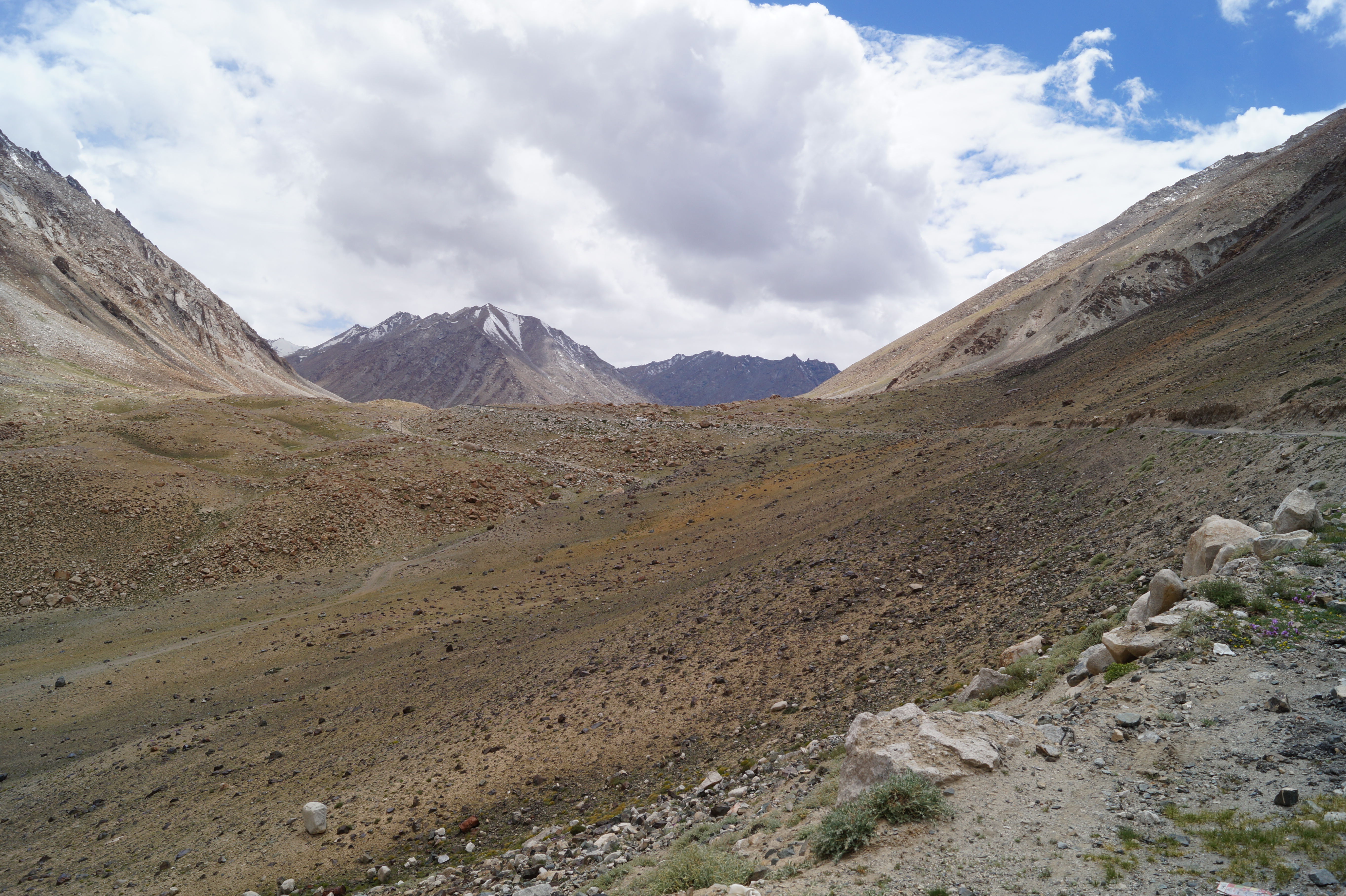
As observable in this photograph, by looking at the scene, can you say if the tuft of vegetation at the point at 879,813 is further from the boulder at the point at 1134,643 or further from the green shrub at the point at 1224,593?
the green shrub at the point at 1224,593

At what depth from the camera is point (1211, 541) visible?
9.84 m

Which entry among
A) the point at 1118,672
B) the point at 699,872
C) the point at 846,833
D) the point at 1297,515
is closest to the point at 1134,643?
the point at 1118,672

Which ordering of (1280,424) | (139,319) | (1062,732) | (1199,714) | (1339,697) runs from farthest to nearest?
(139,319)
(1280,424)
(1062,732)
(1199,714)
(1339,697)

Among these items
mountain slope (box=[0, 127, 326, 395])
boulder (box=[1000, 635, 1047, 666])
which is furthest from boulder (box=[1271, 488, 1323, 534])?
mountain slope (box=[0, 127, 326, 395])

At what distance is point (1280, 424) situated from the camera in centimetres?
1598

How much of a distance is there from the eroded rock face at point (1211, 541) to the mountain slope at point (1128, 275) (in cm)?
6194

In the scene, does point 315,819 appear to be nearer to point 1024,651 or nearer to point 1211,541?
point 1024,651

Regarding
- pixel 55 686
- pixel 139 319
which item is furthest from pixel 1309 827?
pixel 139 319

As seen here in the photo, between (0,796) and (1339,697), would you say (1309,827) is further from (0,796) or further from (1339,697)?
(0,796)

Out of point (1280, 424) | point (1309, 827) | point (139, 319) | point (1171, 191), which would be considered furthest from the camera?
point (1171, 191)

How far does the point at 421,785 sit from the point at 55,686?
50.0 feet

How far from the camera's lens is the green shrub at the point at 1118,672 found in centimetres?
785

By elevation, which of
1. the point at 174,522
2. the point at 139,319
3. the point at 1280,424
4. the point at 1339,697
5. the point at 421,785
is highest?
the point at 139,319

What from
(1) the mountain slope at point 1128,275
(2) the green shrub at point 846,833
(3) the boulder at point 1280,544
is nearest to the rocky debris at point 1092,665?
(3) the boulder at point 1280,544
